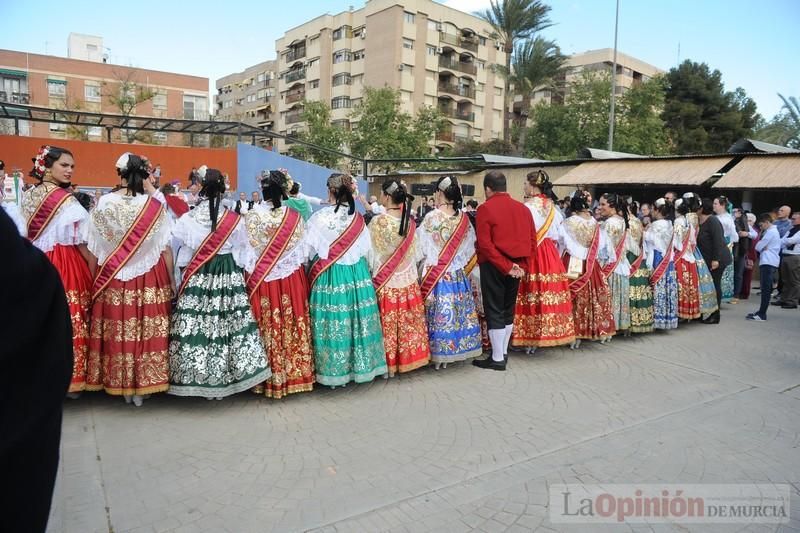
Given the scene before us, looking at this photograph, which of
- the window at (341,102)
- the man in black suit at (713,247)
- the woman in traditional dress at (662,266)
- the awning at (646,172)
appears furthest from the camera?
the window at (341,102)

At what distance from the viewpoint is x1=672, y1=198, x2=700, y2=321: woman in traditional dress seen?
764 centimetres

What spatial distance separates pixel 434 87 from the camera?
48.5 metres

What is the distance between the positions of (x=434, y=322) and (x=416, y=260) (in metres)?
0.63

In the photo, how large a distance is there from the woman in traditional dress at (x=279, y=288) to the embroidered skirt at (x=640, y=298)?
4361 millimetres

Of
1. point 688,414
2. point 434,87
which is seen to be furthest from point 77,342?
point 434,87

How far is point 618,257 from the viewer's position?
6.51m

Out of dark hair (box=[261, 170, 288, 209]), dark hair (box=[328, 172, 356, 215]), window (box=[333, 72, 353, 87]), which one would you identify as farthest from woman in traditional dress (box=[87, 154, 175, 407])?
window (box=[333, 72, 353, 87])

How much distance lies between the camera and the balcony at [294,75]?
54969mm

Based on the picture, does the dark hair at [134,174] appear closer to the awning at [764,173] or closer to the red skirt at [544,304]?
the red skirt at [544,304]

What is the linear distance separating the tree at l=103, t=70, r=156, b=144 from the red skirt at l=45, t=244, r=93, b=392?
13252 millimetres

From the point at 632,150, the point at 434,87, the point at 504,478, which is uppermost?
the point at 434,87

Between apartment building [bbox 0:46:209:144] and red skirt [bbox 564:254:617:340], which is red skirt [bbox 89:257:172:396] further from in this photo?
apartment building [bbox 0:46:209:144]

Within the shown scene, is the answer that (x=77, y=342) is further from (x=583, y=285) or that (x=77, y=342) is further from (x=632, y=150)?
(x=632, y=150)

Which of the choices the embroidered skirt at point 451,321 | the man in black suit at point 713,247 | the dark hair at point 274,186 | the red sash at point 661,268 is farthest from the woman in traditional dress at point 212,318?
the man in black suit at point 713,247
